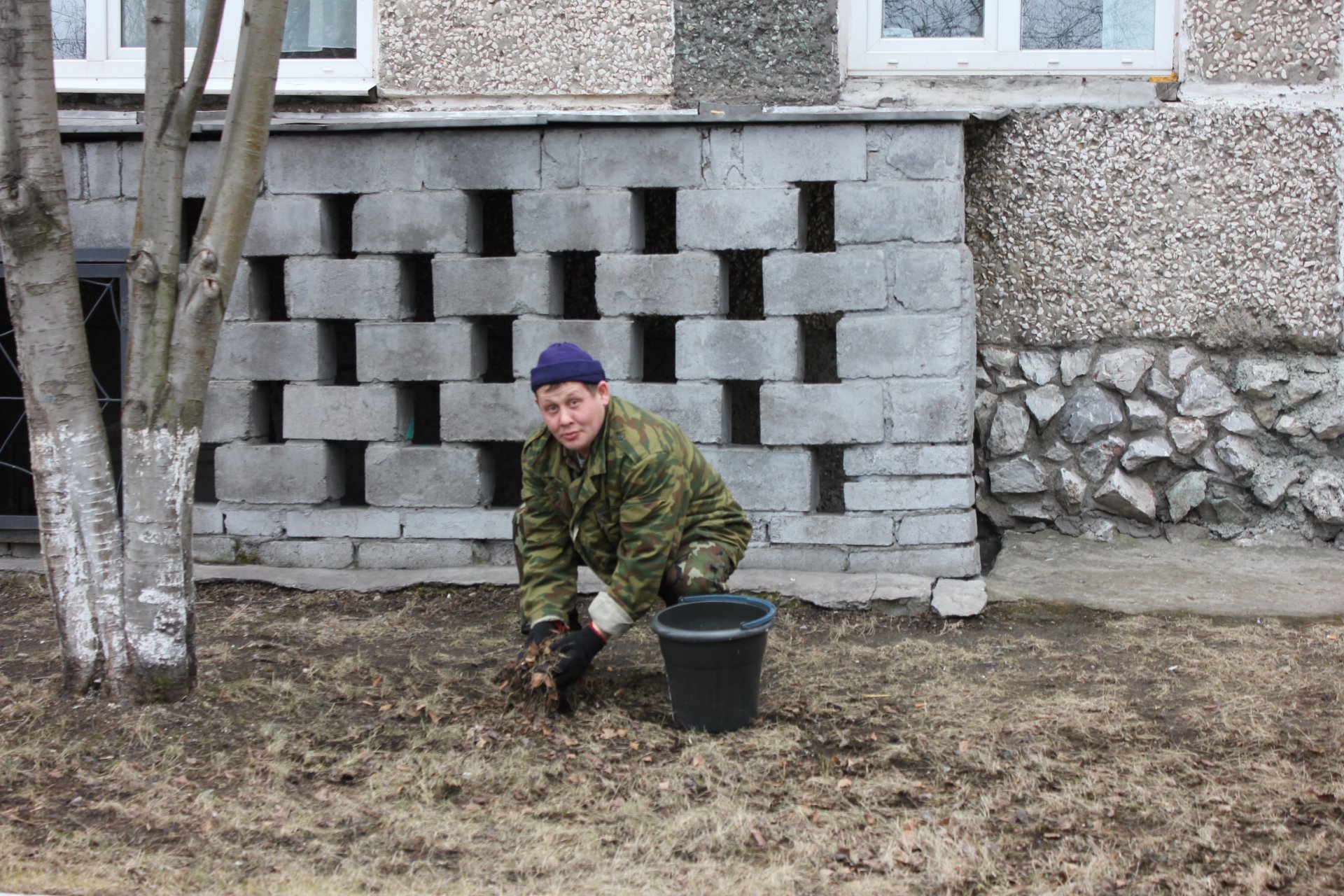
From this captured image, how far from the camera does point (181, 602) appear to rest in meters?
→ 4.22

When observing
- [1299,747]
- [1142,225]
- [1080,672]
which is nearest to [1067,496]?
[1142,225]

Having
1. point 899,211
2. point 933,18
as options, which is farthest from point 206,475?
point 933,18

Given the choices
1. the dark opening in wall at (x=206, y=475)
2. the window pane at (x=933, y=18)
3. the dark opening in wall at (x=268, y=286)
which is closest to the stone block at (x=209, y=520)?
the dark opening in wall at (x=206, y=475)

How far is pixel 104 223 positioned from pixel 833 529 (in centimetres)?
426

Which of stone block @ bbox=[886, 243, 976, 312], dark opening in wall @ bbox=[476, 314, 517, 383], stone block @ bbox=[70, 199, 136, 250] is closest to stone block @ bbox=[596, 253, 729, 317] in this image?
stone block @ bbox=[886, 243, 976, 312]

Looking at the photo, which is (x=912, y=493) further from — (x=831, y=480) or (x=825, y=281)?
(x=825, y=281)

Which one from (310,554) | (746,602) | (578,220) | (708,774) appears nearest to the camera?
(708,774)

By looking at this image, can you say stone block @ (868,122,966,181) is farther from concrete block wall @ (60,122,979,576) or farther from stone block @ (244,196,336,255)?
stone block @ (244,196,336,255)

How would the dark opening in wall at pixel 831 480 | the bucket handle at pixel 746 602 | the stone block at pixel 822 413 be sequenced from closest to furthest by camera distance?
the bucket handle at pixel 746 602 → the stone block at pixel 822 413 → the dark opening in wall at pixel 831 480

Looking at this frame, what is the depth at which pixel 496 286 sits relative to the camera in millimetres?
6113

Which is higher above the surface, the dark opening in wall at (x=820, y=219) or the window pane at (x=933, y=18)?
the window pane at (x=933, y=18)

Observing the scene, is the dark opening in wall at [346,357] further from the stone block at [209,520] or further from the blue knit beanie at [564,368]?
the blue knit beanie at [564,368]

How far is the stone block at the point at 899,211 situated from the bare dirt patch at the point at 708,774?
2.02 metres

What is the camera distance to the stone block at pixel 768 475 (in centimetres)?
597
